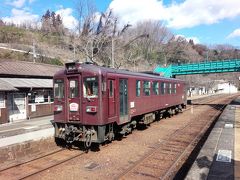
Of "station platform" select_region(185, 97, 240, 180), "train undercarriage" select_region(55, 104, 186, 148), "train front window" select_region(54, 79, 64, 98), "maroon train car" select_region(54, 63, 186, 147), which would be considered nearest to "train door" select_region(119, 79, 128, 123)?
"maroon train car" select_region(54, 63, 186, 147)

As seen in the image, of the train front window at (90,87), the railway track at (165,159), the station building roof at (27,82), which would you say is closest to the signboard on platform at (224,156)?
the railway track at (165,159)

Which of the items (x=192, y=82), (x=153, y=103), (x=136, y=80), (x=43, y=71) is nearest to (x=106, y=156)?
(x=136, y=80)

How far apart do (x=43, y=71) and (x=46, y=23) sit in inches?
1717

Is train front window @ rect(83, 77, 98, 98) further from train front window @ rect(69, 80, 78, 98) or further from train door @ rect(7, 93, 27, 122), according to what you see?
train door @ rect(7, 93, 27, 122)

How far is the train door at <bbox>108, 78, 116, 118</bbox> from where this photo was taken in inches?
477

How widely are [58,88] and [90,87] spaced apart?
1643mm

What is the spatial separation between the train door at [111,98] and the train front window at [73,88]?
52.1 inches

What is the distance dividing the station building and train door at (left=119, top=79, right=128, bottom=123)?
9308mm

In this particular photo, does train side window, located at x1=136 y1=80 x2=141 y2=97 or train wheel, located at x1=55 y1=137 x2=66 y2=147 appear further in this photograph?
train side window, located at x1=136 y1=80 x2=141 y2=97

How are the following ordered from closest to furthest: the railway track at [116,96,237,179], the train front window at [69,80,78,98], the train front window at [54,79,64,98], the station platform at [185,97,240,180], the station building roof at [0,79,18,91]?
the station platform at [185,97,240,180]
the railway track at [116,96,237,179]
the train front window at [69,80,78,98]
the train front window at [54,79,64,98]
the station building roof at [0,79,18,91]

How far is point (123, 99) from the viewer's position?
44.4 feet

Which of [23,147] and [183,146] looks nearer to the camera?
[23,147]

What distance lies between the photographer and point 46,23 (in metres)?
67.1

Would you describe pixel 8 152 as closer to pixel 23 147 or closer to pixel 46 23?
pixel 23 147
